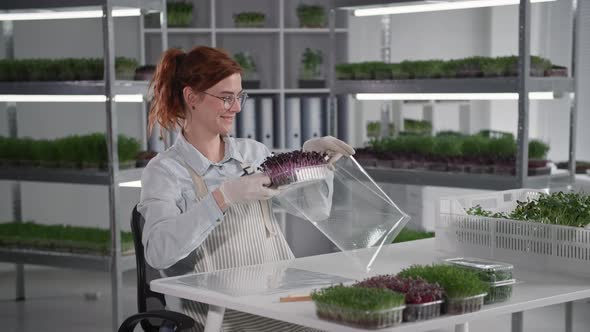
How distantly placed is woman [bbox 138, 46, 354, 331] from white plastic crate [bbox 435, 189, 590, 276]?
41 centimetres

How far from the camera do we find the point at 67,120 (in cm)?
582

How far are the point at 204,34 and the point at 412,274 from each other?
4.53 meters

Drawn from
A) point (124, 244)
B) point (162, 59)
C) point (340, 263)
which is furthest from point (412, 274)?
point (124, 244)

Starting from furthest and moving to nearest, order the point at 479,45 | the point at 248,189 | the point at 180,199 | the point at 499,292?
the point at 479,45 → the point at 180,199 → the point at 248,189 → the point at 499,292

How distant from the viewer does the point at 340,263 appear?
258 cm

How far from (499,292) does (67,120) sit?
169 inches

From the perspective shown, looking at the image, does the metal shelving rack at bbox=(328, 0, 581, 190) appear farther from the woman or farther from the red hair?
the red hair

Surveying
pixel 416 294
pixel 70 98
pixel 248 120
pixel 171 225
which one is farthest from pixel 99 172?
pixel 416 294

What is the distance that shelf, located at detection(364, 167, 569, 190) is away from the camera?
426cm

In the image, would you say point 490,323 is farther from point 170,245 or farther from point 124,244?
point 170,245

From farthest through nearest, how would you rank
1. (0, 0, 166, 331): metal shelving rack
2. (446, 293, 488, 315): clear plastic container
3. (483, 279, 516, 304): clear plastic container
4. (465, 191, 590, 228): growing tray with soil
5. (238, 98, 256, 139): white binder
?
(238, 98, 256, 139): white binder, (0, 0, 166, 331): metal shelving rack, (465, 191, 590, 228): growing tray with soil, (483, 279, 516, 304): clear plastic container, (446, 293, 488, 315): clear plastic container

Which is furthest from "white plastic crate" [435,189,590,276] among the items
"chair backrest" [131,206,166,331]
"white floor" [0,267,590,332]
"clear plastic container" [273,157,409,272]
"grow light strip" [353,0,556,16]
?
"white floor" [0,267,590,332]

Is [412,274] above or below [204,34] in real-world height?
below

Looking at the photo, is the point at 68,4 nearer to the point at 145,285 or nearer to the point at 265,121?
the point at 265,121
